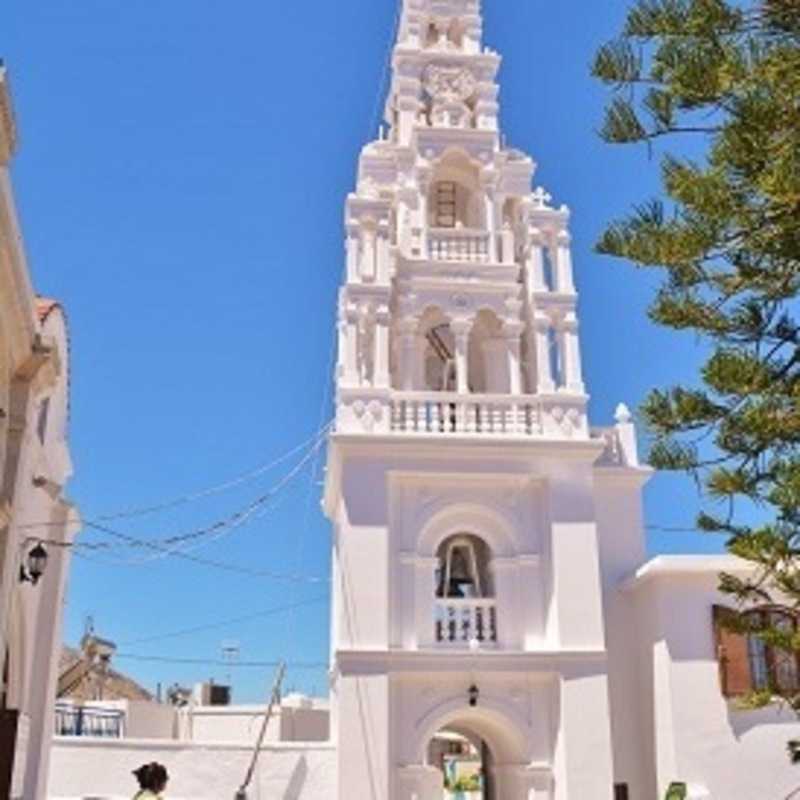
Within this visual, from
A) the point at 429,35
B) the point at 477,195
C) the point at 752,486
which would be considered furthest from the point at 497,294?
the point at 752,486

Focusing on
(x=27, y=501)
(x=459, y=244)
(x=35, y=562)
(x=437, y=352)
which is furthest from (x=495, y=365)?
(x=35, y=562)

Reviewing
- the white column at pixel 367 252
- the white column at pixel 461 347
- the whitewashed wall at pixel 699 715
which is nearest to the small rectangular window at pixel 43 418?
the white column at pixel 367 252

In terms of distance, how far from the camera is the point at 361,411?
646 inches

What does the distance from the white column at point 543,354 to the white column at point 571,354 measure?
27 centimetres

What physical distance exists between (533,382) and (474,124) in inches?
230

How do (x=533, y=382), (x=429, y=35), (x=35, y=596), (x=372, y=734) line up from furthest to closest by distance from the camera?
(x=429, y=35), (x=533, y=382), (x=372, y=734), (x=35, y=596)

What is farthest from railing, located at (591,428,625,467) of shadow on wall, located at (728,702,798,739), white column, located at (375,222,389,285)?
white column, located at (375,222,389,285)

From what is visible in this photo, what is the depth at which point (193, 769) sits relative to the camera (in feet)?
51.0

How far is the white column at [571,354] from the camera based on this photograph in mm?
17203

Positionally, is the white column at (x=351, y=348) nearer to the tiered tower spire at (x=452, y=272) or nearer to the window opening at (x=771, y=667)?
the tiered tower spire at (x=452, y=272)

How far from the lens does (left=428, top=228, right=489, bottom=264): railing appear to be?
724 inches

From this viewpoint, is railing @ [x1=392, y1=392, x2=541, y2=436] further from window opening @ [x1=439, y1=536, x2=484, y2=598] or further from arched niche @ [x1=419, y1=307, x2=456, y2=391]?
window opening @ [x1=439, y1=536, x2=484, y2=598]

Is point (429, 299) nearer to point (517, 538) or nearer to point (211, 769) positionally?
point (517, 538)

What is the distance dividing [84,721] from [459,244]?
428 inches
